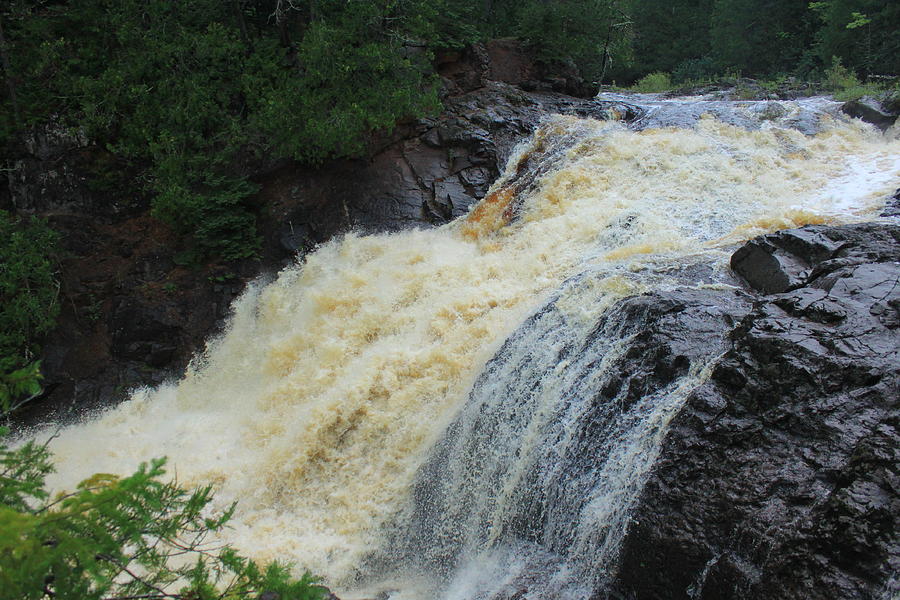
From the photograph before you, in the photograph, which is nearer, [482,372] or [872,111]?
[482,372]

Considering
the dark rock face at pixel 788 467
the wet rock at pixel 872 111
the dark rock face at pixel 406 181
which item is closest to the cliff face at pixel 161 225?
the dark rock face at pixel 406 181

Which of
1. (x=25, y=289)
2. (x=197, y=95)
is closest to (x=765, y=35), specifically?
(x=197, y=95)

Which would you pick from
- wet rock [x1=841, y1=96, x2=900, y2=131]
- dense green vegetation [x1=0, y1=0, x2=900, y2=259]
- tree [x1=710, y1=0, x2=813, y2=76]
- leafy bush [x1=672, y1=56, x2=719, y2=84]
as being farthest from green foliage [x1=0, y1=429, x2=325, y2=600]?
leafy bush [x1=672, y1=56, x2=719, y2=84]

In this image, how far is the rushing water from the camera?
5422 mm

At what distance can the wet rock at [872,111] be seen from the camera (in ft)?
34.8

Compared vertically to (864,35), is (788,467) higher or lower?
lower

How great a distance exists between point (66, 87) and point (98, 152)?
50.7 inches

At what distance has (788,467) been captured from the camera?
4027mm

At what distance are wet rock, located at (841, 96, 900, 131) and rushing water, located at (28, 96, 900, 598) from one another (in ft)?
1.08

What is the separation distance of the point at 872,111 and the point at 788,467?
9630mm

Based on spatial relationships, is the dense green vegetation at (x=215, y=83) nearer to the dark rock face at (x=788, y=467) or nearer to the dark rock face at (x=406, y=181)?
the dark rock face at (x=406, y=181)

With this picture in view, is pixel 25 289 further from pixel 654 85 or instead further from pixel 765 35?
pixel 765 35

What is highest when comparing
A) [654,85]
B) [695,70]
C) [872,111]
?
[695,70]

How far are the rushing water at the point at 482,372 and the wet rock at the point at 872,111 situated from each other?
1.08ft
